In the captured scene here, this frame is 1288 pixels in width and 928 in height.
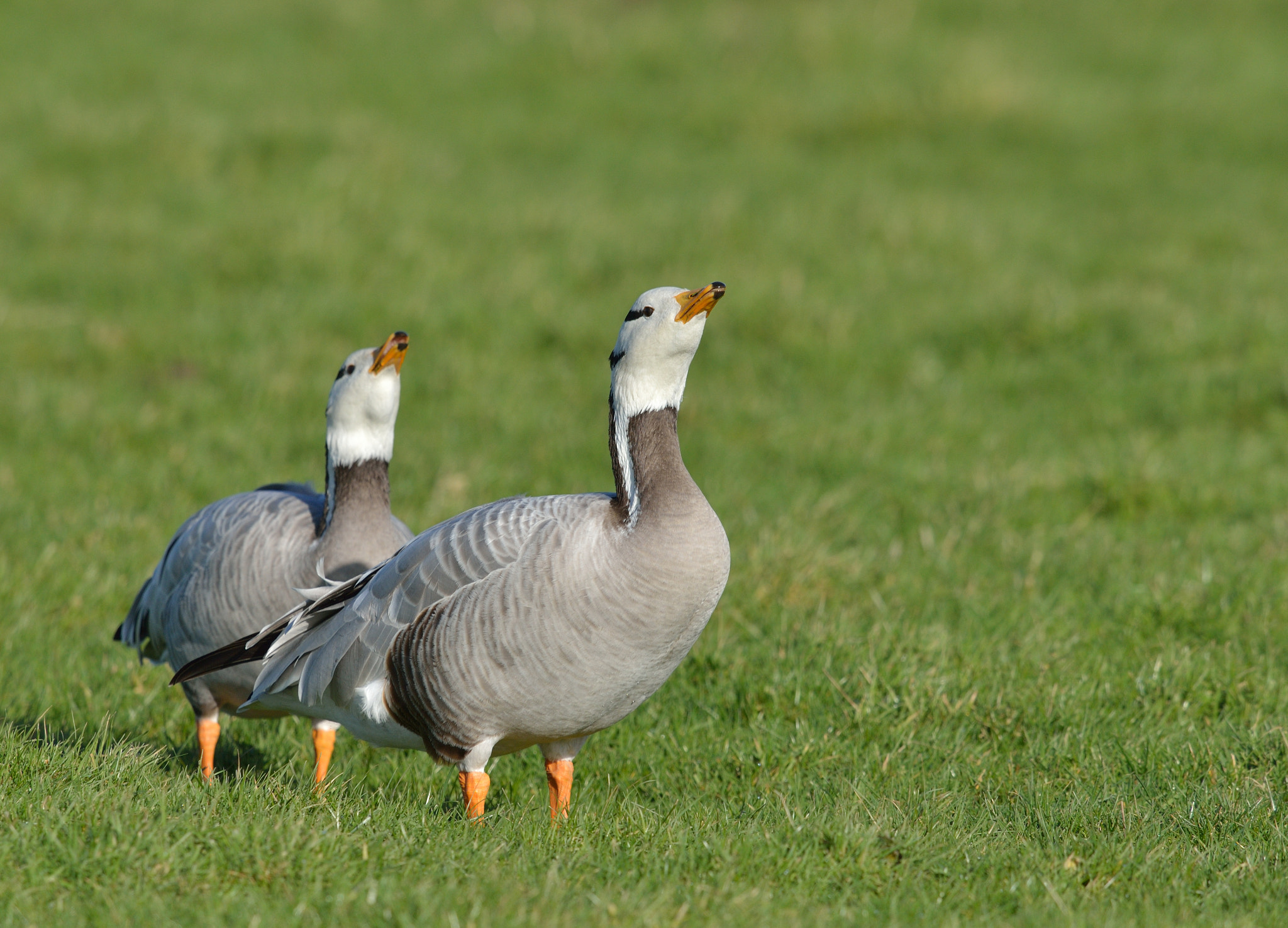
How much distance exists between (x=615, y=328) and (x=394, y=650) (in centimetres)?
612

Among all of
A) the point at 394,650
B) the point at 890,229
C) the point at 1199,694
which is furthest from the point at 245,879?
the point at 890,229

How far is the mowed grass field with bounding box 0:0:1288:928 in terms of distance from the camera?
3.95m

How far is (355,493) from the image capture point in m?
5.26

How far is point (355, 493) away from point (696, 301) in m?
1.83

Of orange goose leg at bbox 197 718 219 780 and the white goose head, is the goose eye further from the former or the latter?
orange goose leg at bbox 197 718 219 780

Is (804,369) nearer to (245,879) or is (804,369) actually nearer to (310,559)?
(310,559)

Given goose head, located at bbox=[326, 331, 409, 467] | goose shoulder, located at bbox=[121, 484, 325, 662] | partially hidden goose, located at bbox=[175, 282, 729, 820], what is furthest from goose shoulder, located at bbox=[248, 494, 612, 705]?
goose head, located at bbox=[326, 331, 409, 467]

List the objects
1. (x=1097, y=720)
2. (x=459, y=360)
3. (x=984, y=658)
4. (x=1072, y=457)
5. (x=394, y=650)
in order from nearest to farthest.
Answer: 1. (x=394, y=650)
2. (x=1097, y=720)
3. (x=984, y=658)
4. (x=1072, y=457)
5. (x=459, y=360)

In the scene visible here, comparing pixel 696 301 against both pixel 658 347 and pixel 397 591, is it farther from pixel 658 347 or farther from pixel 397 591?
pixel 397 591

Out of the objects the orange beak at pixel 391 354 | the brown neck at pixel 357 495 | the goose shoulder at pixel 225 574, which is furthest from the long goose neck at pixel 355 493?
the orange beak at pixel 391 354

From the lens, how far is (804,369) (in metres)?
9.96

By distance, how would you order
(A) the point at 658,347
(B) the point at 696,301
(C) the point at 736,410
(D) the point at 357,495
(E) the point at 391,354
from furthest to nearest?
(C) the point at 736,410, (D) the point at 357,495, (E) the point at 391,354, (A) the point at 658,347, (B) the point at 696,301

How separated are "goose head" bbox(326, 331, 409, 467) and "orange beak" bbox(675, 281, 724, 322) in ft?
4.84

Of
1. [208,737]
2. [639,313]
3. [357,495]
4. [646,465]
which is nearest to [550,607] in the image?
[646,465]
